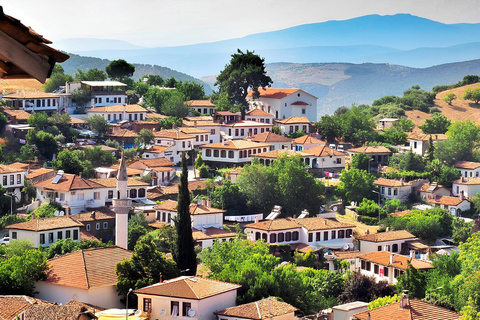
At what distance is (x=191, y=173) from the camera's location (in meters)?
55.1

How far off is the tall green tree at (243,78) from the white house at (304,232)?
21.8m

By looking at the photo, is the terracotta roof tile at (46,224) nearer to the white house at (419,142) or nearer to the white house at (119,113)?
the white house at (119,113)

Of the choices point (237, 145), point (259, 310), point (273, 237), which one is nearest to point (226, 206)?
point (273, 237)

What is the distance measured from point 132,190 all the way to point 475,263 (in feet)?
74.6

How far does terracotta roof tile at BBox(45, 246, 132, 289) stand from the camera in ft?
95.9

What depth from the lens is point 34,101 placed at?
6084 cm

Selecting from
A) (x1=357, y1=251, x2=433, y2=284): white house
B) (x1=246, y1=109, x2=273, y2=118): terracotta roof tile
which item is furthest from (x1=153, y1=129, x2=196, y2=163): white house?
(x1=357, y1=251, x2=433, y2=284): white house

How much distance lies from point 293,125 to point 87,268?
121 feet

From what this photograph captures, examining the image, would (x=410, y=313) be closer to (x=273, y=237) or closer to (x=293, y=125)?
(x=273, y=237)

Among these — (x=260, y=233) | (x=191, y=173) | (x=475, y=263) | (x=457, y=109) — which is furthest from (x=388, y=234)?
(x=457, y=109)

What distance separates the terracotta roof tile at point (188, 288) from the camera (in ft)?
86.8

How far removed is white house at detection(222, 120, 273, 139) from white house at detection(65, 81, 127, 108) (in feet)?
28.3

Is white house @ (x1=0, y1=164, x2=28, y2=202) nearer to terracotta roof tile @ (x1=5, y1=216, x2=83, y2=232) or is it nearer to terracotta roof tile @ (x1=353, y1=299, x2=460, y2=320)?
terracotta roof tile @ (x1=5, y1=216, x2=83, y2=232)

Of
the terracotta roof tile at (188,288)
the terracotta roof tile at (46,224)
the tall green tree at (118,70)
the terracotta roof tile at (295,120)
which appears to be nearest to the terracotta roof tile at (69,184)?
the terracotta roof tile at (46,224)
